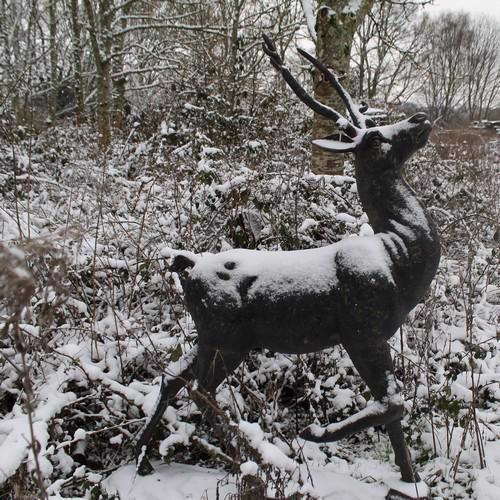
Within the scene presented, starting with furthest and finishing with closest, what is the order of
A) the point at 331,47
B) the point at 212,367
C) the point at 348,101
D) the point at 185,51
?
the point at 185,51, the point at 331,47, the point at 348,101, the point at 212,367

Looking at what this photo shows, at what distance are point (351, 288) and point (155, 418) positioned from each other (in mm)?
1123

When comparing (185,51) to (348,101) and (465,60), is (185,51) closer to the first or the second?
(348,101)

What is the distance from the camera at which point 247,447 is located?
5.37 ft

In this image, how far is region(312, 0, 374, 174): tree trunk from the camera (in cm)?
510

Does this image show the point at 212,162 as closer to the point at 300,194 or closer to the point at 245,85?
the point at 300,194

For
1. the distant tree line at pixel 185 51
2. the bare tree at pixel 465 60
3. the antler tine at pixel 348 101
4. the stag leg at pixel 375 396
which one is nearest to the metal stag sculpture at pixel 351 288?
the stag leg at pixel 375 396

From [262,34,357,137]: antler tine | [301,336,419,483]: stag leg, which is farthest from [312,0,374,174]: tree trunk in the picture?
[301,336,419,483]: stag leg

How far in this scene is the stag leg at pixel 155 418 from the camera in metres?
2.10

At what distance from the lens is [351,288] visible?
1.82 metres

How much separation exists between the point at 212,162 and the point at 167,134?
1.93 m

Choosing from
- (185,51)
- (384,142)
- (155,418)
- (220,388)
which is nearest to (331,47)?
(384,142)

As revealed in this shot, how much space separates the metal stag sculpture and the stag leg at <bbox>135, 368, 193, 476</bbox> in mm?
235

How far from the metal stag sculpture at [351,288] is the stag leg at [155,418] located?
235mm

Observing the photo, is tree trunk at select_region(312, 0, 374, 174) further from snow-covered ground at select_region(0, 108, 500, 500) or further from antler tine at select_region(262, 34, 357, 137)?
antler tine at select_region(262, 34, 357, 137)
